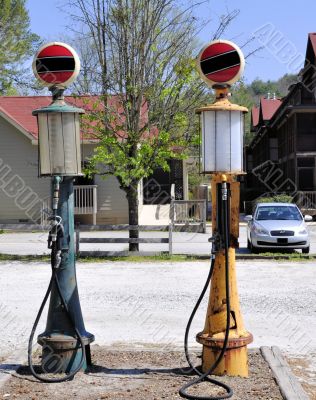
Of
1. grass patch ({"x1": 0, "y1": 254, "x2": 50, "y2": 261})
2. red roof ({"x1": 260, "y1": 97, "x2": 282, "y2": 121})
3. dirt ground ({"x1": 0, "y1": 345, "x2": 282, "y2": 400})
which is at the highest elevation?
red roof ({"x1": 260, "y1": 97, "x2": 282, "y2": 121})

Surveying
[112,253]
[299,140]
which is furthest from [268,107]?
[112,253]

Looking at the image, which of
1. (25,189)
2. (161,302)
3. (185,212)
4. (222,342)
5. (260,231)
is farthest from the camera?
(25,189)

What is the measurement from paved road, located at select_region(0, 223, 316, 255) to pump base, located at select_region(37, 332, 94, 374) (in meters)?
12.9

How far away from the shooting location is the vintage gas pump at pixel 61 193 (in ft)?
19.5

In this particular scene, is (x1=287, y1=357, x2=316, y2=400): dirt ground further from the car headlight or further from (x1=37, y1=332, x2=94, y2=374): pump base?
the car headlight

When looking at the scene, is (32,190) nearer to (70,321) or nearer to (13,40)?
(13,40)

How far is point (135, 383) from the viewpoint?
18.5 ft

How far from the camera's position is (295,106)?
1639 inches

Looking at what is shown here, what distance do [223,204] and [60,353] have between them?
1965 millimetres

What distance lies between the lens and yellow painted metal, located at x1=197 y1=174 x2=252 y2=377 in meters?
5.63

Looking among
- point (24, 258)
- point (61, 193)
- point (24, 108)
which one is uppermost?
point (24, 108)

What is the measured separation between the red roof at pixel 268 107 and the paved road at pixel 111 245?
27.8m

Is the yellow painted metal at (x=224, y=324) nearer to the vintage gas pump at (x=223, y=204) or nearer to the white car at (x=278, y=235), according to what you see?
the vintage gas pump at (x=223, y=204)

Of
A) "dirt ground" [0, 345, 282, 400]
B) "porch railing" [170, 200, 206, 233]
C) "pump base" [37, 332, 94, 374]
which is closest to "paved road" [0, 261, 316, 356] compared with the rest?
"dirt ground" [0, 345, 282, 400]
